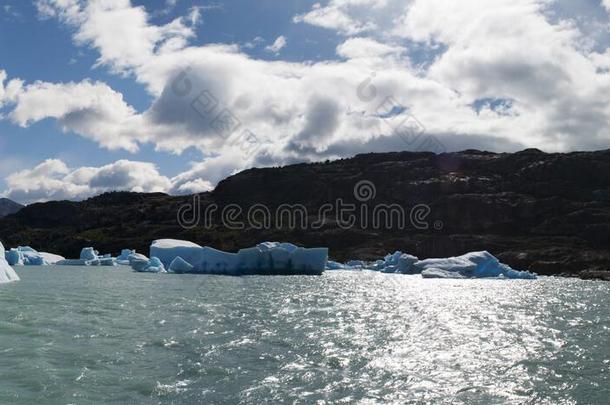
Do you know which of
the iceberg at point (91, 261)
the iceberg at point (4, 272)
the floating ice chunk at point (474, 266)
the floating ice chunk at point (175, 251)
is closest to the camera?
the iceberg at point (4, 272)

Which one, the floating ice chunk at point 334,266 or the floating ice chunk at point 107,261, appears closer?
the floating ice chunk at point 334,266

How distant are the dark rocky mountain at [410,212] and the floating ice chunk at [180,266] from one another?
61014 millimetres

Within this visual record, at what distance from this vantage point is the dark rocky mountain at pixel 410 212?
118062 mm

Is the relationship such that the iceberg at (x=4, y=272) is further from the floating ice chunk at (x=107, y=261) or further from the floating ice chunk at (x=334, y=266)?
the floating ice chunk at (x=334, y=266)

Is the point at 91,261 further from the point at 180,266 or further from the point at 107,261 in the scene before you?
the point at 180,266

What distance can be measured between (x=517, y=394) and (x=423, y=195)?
140524mm

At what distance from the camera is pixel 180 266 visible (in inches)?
2362

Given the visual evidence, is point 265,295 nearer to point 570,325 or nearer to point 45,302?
point 45,302

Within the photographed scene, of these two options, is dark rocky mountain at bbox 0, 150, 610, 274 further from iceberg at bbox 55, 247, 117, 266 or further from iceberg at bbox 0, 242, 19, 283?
iceberg at bbox 0, 242, 19, 283

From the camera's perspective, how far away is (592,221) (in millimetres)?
121312

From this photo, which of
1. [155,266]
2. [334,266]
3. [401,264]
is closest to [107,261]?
[155,266]

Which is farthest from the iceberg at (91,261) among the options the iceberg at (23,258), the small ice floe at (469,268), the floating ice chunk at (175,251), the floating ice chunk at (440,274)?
the floating ice chunk at (440,274)

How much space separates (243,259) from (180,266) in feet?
23.1

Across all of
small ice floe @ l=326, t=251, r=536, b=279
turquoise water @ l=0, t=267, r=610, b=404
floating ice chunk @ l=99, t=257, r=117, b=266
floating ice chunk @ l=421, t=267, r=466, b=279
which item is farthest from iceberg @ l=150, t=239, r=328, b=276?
turquoise water @ l=0, t=267, r=610, b=404
